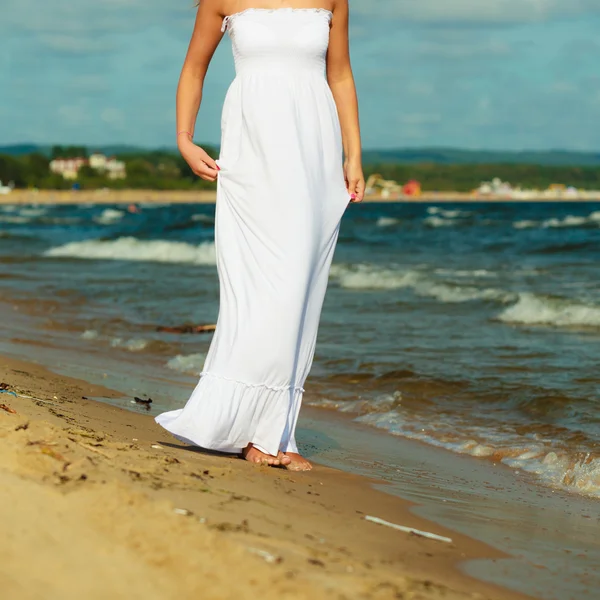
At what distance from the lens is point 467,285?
15.4 m

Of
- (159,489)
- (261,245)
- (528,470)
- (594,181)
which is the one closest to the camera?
(159,489)

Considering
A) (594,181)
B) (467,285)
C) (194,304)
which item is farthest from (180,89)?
(594,181)

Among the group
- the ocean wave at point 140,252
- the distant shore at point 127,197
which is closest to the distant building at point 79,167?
the distant shore at point 127,197

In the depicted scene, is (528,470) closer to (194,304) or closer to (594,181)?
(194,304)

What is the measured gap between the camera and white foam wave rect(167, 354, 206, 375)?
7.95 meters

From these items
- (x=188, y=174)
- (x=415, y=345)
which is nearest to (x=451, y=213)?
(x=415, y=345)

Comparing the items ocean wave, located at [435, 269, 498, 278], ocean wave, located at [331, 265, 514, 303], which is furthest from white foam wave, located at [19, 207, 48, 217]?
ocean wave, located at [331, 265, 514, 303]

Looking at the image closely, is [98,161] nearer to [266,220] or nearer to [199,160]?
[199,160]

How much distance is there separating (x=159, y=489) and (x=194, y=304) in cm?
956

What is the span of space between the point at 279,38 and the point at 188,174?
147 m

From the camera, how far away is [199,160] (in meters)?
4.09

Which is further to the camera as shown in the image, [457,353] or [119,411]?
[457,353]

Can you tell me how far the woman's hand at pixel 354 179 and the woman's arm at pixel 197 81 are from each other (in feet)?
1.85

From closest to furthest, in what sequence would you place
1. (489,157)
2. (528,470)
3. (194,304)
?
1. (528,470)
2. (194,304)
3. (489,157)
